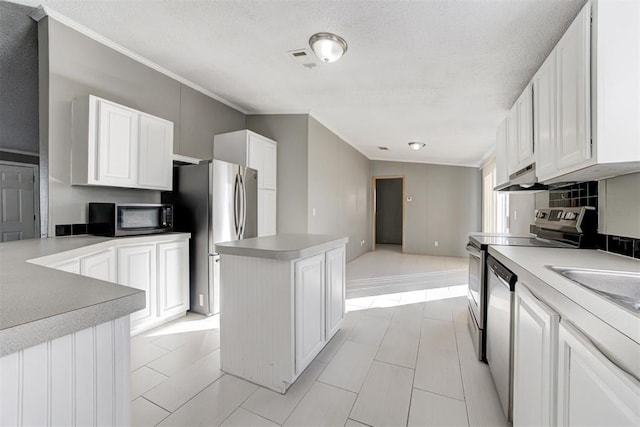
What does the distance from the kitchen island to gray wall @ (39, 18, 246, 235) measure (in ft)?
5.14

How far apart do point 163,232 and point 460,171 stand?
22.4 feet

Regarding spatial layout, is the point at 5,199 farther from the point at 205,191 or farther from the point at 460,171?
the point at 460,171

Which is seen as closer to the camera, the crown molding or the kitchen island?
the kitchen island

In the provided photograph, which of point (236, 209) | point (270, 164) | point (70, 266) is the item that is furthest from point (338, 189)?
point (70, 266)

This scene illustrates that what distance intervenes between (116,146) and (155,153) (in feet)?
1.17

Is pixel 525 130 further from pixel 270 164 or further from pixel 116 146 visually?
pixel 116 146

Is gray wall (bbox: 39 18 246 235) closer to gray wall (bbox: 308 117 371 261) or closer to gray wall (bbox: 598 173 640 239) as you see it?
gray wall (bbox: 308 117 371 261)

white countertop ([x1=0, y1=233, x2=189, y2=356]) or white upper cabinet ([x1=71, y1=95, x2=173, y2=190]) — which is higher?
white upper cabinet ([x1=71, y1=95, x2=173, y2=190])

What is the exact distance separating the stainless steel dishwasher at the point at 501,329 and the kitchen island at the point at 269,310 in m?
1.14

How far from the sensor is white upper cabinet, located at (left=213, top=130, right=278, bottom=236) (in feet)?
11.7

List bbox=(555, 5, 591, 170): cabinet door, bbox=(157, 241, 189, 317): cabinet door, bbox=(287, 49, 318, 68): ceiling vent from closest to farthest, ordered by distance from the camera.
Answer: bbox=(555, 5, 591, 170): cabinet door
bbox=(287, 49, 318, 68): ceiling vent
bbox=(157, 241, 189, 317): cabinet door

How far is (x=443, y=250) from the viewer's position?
23.4 ft

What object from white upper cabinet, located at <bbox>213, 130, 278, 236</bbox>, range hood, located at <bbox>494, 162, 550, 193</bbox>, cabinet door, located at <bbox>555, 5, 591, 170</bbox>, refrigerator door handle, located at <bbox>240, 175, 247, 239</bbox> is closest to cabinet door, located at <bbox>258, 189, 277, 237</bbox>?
white upper cabinet, located at <bbox>213, 130, 278, 236</bbox>

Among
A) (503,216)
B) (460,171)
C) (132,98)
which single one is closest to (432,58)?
(132,98)
